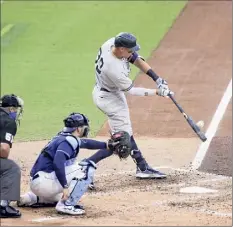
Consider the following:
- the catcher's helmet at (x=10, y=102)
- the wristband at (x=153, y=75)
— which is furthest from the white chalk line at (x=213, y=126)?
the catcher's helmet at (x=10, y=102)

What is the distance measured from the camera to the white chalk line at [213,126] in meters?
10.7

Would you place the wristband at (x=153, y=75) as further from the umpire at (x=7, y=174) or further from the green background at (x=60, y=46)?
the green background at (x=60, y=46)

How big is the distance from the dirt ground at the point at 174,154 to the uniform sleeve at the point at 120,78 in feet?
4.03

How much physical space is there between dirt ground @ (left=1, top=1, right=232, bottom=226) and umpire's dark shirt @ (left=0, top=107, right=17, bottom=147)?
82 centimetres

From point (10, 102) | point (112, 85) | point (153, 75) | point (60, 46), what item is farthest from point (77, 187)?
point (60, 46)

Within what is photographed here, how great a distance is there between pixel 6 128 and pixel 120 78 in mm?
1891

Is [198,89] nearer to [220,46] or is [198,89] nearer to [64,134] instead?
[220,46]

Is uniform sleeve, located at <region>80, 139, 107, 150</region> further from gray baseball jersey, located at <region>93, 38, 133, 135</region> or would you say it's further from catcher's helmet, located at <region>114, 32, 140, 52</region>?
catcher's helmet, located at <region>114, 32, 140, 52</region>

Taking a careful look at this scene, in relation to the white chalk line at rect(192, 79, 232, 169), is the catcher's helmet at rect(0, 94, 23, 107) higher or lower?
higher

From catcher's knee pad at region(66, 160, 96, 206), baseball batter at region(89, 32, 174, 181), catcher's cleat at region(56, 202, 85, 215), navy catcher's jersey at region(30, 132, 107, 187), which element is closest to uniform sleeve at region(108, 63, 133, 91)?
baseball batter at region(89, 32, 174, 181)

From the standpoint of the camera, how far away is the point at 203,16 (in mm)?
A: 19656

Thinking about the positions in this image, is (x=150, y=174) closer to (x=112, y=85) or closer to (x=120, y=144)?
(x=112, y=85)

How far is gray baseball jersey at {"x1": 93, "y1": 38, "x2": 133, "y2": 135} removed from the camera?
9.33m

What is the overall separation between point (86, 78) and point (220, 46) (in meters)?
3.48
